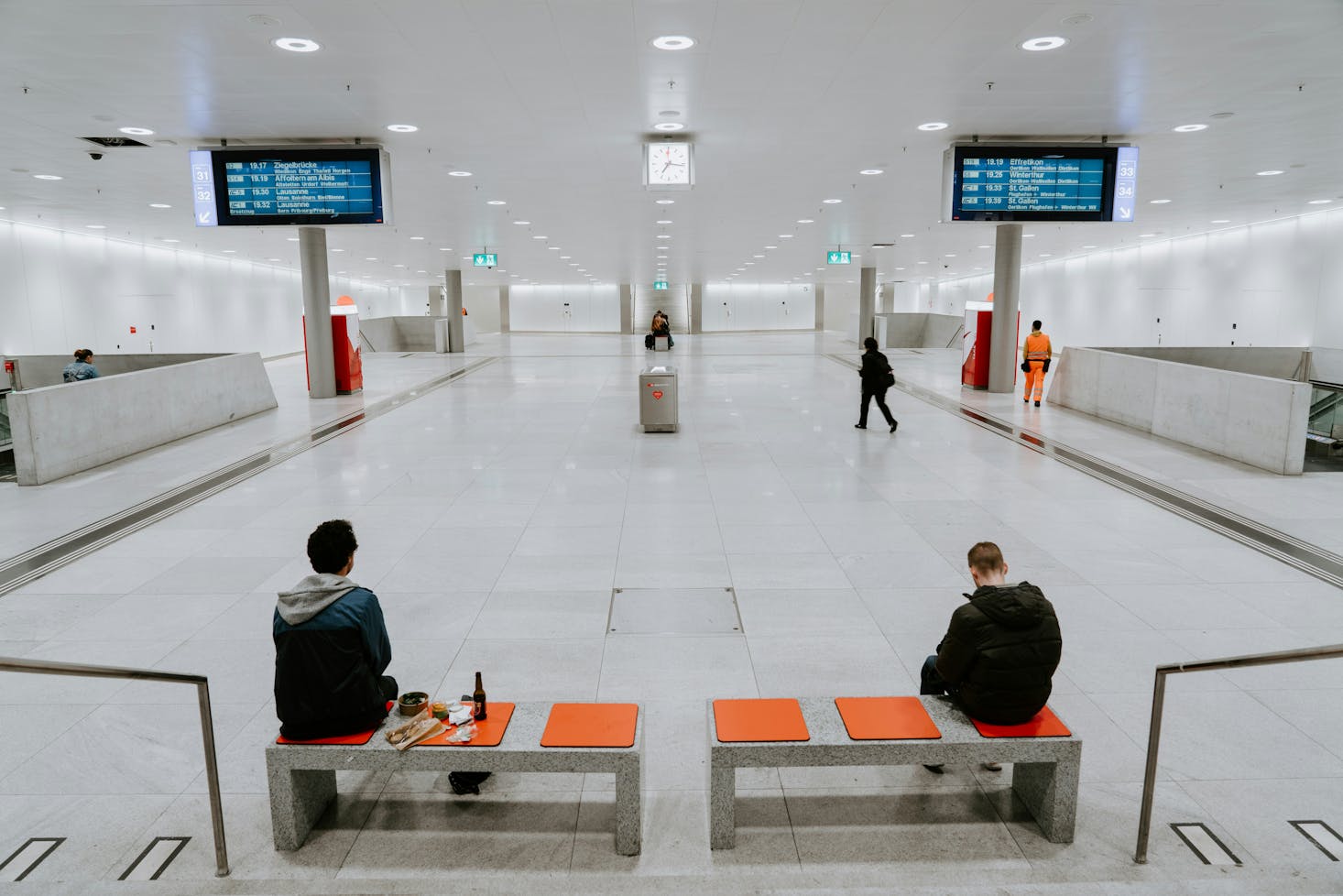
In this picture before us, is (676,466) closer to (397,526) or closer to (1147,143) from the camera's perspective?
(397,526)

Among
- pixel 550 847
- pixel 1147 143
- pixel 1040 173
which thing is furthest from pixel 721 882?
pixel 1147 143

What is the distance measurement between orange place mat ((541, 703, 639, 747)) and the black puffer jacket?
1.39m

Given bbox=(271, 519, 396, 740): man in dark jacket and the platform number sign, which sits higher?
the platform number sign

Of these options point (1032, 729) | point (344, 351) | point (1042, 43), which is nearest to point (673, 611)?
point (1032, 729)

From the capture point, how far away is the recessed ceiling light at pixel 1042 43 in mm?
7938

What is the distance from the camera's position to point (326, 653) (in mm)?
3273

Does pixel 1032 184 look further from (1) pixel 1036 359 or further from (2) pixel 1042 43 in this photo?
(1) pixel 1036 359

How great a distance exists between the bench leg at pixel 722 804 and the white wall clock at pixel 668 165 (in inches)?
386

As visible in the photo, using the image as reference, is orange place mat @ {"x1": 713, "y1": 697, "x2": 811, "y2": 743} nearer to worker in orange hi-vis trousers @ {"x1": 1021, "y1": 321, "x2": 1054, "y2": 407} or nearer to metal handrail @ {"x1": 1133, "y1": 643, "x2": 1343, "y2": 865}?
metal handrail @ {"x1": 1133, "y1": 643, "x2": 1343, "y2": 865}

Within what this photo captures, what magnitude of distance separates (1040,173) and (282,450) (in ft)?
38.5

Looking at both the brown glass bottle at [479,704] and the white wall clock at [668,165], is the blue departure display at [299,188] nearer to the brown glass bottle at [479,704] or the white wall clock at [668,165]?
the white wall clock at [668,165]

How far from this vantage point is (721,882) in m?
3.21

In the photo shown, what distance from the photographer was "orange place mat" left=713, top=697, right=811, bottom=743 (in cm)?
341

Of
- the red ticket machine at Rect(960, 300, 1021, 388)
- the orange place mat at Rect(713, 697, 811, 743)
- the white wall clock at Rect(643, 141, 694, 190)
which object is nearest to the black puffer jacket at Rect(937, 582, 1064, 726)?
the orange place mat at Rect(713, 697, 811, 743)
